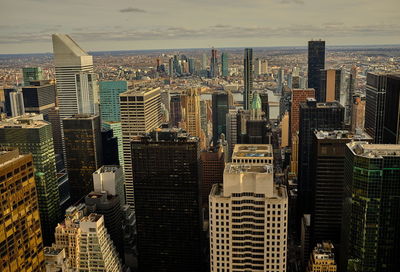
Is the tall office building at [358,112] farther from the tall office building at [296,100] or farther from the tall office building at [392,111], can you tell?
the tall office building at [296,100]

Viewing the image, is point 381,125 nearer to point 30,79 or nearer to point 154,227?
point 154,227

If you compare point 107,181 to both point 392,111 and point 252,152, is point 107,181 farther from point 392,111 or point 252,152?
point 392,111

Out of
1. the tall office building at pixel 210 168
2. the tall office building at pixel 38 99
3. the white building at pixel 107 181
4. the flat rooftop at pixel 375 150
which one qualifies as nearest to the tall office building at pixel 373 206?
the flat rooftop at pixel 375 150

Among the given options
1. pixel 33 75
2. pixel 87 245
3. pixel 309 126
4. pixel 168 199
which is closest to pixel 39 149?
pixel 87 245

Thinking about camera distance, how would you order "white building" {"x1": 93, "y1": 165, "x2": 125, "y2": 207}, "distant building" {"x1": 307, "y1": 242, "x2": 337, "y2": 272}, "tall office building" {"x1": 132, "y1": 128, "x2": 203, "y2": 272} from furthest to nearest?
"white building" {"x1": 93, "y1": 165, "x2": 125, "y2": 207} < "tall office building" {"x1": 132, "y1": 128, "x2": 203, "y2": 272} < "distant building" {"x1": 307, "y1": 242, "x2": 337, "y2": 272}

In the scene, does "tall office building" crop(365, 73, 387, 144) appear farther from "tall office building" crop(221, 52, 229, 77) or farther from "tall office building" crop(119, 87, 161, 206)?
"tall office building" crop(119, 87, 161, 206)

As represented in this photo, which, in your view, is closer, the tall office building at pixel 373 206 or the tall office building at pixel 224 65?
the tall office building at pixel 373 206

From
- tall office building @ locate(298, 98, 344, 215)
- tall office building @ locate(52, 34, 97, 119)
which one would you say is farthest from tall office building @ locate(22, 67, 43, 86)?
tall office building @ locate(298, 98, 344, 215)
